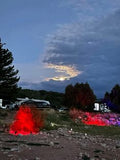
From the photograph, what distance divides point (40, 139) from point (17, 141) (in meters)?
1.00

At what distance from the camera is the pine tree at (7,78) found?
5406cm

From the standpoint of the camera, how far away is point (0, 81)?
54.3 meters

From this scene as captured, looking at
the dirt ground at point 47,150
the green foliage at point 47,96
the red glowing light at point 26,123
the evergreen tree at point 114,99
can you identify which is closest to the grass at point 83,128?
the red glowing light at point 26,123

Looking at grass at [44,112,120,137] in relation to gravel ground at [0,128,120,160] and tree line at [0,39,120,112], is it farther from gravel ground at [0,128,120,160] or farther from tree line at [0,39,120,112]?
tree line at [0,39,120,112]

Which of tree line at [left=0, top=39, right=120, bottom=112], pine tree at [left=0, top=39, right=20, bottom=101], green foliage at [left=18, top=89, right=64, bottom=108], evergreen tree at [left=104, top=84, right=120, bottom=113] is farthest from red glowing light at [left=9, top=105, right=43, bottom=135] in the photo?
green foliage at [left=18, top=89, right=64, bottom=108]

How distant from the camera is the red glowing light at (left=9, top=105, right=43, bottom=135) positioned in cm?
1420

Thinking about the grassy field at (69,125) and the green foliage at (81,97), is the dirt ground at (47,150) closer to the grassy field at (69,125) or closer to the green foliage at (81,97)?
the grassy field at (69,125)

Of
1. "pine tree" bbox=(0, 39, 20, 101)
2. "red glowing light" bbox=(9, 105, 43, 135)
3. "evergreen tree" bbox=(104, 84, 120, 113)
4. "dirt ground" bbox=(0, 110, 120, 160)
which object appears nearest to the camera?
"dirt ground" bbox=(0, 110, 120, 160)

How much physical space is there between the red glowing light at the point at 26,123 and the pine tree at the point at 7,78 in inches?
1528

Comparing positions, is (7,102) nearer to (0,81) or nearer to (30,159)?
(0,81)

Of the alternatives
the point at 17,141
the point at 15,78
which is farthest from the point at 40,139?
the point at 15,78

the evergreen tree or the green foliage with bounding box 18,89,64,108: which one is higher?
the green foliage with bounding box 18,89,64,108

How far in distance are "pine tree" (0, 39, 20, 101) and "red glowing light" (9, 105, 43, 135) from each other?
1528 inches

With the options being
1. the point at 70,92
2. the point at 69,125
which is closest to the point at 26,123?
the point at 69,125
